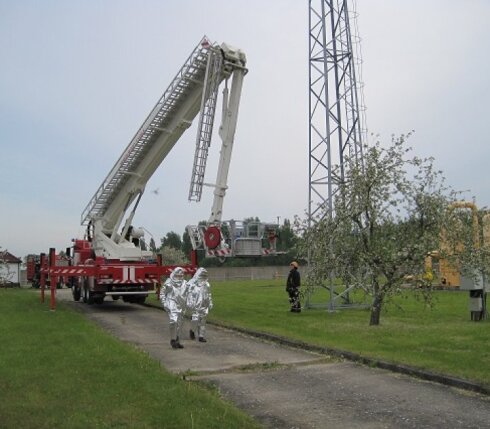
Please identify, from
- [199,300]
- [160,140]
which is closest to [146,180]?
[160,140]

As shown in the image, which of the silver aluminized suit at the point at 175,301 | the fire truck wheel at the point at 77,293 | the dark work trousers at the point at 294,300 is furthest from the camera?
the fire truck wheel at the point at 77,293

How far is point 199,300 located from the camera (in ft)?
38.3

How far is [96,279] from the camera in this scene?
61.5 feet

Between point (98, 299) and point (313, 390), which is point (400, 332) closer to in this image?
point (313, 390)

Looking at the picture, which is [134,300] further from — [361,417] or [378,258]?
[361,417]

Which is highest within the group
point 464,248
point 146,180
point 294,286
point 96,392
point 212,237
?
point 146,180

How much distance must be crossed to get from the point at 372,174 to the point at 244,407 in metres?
7.90

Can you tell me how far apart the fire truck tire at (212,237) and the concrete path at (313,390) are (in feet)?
13.2

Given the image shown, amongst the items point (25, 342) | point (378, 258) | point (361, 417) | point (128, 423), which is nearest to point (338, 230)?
point (378, 258)

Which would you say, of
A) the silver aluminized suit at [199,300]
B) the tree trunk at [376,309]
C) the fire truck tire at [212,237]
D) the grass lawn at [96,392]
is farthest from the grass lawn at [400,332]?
the grass lawn at [96,392]

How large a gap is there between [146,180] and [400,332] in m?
10.1

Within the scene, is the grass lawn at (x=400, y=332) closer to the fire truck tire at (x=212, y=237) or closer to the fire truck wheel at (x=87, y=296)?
the fire truck tire at (x=212, y=237)

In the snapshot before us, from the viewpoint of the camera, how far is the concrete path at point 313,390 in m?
6.13

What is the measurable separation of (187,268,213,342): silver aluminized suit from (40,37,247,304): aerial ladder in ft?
11.9
